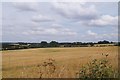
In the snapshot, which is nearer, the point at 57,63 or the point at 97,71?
the point at 97,71

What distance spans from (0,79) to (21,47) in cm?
3084

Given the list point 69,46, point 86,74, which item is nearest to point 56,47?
point 69,46

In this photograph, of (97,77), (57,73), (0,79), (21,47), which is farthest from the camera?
(21,47)

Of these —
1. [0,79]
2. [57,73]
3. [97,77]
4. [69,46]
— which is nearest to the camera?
[97,77]

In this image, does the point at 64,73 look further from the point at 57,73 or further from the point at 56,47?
the point at 56,47

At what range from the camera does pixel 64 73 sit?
13.8 m

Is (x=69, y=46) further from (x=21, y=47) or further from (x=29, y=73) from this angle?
(x=29, y=73)

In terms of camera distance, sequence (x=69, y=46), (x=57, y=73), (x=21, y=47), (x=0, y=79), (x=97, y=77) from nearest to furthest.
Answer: (x=97, y=77)
(x=57, y=73)
(x=0, y=79)
(x=21, y=47)
(x=69, y=46)

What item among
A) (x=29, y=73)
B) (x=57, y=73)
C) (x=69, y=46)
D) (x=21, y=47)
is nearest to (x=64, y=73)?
(x=57, y=73)

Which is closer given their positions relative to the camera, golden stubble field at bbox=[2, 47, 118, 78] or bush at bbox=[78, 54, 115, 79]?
bush at bbox=[78, 54, 115, 79]

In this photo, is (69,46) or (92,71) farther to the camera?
(69,46)

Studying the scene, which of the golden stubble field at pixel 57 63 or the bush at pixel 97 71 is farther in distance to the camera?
the golden stubble field at pixel 57 63

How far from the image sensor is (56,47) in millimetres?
45781

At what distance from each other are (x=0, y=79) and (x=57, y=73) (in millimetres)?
2650
